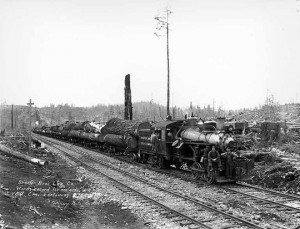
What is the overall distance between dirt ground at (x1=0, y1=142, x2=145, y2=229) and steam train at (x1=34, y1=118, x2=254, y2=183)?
4914 mm

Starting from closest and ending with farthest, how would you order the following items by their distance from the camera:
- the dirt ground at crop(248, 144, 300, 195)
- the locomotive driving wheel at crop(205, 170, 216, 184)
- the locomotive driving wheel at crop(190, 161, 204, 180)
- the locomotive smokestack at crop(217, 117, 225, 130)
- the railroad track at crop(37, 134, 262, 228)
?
the railroad track at crop(37, 134, 262, 228) < the dirt ground at crop(248, 144, 300, 195) < the locomotive driving wheel at crop(205, 170, 216, 184) < the locomotive driving wheel at crop(190, 161, 204, 180) < the locomotive smokestack at crop(217, 117, 225, 130)

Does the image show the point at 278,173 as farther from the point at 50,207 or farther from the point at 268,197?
the point at 50,207

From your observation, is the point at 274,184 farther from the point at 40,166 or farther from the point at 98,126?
the point at 98,126

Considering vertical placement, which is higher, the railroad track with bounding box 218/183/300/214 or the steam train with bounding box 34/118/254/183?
the steam train with bounding box 34/118/254/183

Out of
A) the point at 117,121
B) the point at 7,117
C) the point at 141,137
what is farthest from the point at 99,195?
the point at 7,117

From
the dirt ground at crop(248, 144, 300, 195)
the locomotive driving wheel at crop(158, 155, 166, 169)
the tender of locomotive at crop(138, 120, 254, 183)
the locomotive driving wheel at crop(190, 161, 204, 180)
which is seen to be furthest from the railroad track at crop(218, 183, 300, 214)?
the locomotive driving wheel at crop(158, 155, 166, 169)

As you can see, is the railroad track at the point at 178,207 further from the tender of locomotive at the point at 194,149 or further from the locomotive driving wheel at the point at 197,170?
the tender of locomotive at the point at 194,149

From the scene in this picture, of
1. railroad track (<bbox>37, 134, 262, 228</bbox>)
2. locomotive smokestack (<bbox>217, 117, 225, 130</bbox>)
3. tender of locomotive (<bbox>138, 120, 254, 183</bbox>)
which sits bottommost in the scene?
railroad track (<bbox>37, 134, 262, 228</bbox>)

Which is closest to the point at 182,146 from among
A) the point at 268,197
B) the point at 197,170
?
the point at 197,170

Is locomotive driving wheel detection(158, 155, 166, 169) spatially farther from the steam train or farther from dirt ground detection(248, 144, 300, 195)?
dirt ground detection(248, 144, 300, 195)

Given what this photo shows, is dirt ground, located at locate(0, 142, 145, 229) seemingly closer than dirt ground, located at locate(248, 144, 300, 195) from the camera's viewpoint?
Yes

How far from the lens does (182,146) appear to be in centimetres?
1622

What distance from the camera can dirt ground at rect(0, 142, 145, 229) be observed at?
8.40 meters

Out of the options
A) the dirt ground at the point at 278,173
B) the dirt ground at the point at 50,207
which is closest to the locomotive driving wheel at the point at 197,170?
the dirt ground at the point at 278,173
